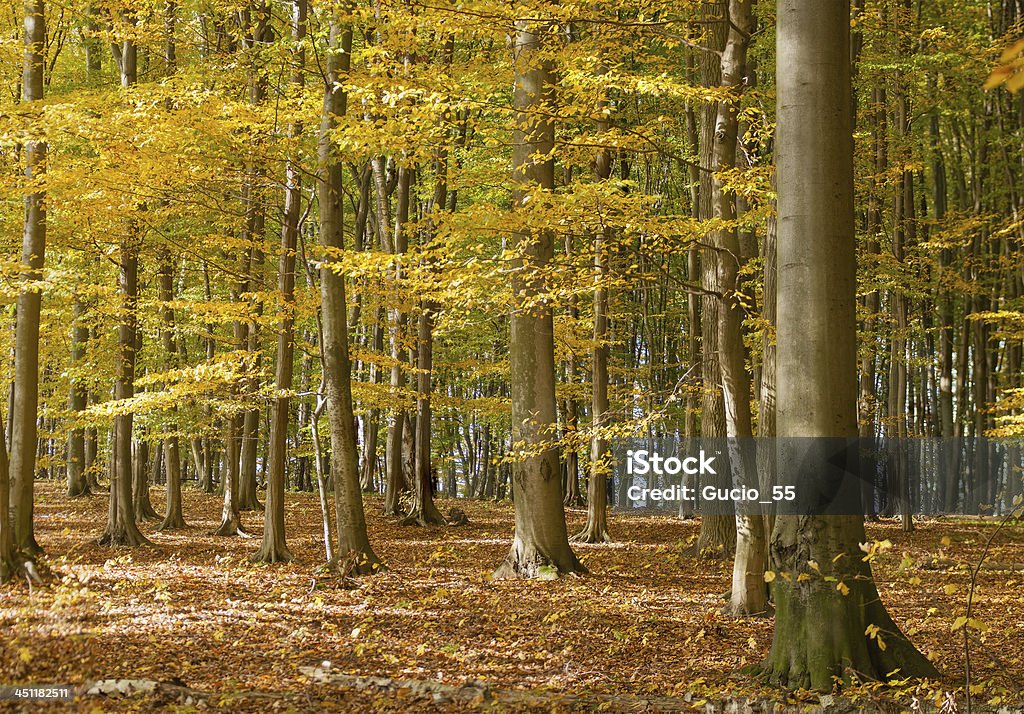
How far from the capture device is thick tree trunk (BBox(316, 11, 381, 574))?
36.7 ft

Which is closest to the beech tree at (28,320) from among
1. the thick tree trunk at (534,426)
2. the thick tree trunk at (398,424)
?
the thick tree trunk at (534,426)

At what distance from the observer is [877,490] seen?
68.6ft

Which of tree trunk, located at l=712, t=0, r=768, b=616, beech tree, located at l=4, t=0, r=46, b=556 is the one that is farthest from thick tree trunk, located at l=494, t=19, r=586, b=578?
beech tree, located at l=4, t=0, r=46, b=556

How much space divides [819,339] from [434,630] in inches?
187

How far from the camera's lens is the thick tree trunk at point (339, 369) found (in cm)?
1119

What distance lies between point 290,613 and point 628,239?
511 centimetres

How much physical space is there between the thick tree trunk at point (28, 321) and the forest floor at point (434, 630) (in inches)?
45.9

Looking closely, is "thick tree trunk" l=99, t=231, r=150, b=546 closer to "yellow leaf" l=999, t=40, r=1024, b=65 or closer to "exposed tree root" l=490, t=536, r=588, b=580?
"exposed tree root" l=490, t=536, r=588, b=580

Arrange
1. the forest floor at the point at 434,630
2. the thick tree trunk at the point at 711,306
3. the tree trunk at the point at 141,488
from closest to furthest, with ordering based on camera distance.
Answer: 1. the forest floor at the point at 434,630
2. the thick tree trunk at the point at 711,306
3. the tree trunk at the point at 141,488

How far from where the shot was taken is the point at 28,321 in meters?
10.7

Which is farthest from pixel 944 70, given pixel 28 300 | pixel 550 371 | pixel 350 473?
pixel 28 300

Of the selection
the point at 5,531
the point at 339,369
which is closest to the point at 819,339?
the point at 339,369

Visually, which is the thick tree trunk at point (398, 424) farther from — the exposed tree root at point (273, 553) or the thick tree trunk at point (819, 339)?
the thick tree trunk at point (819, 339)

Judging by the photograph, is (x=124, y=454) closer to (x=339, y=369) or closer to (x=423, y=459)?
(x=339, y=369)
